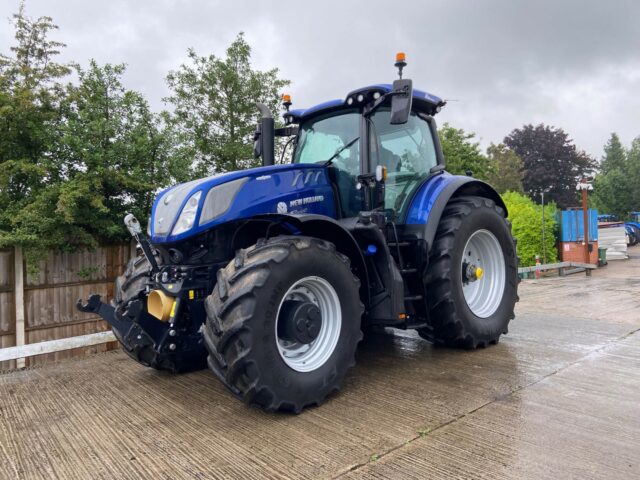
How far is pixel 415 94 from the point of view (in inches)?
165

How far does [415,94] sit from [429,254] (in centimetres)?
143

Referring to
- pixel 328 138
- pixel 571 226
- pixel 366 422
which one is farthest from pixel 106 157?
pixel 571 226

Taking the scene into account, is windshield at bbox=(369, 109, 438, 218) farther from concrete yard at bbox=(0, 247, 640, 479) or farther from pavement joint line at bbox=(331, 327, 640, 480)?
pavement joint line at bbox=(331, 327, 640, 480)

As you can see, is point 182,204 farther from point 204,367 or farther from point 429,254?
point 429,254

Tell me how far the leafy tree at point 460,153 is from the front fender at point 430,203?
12443 mm

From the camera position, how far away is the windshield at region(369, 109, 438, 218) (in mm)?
3947

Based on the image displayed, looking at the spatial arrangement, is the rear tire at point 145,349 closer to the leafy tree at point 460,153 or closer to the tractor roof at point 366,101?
the tractor roof at point 366,101

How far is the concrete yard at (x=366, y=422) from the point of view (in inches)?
88.3

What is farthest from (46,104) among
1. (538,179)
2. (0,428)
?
(538,179)

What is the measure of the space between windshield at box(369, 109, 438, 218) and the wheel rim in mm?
831

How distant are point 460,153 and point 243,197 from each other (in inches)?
621

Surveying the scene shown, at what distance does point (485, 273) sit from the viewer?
4.66m

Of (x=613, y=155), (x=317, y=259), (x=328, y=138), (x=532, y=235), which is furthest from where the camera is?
(x=613, y=155)

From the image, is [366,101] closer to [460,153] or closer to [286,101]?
[286,101]
